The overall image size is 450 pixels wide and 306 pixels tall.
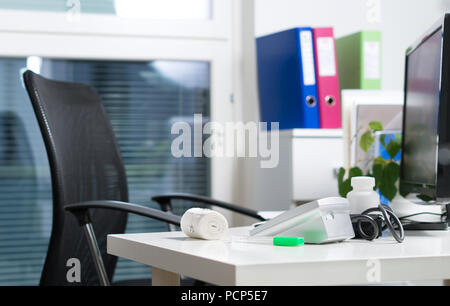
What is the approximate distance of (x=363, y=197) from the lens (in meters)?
1.19

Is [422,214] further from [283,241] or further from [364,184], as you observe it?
[283,241]

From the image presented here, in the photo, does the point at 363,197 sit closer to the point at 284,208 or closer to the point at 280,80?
the point at 284,208

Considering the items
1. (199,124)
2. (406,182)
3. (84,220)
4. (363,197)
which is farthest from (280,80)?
(363,197)

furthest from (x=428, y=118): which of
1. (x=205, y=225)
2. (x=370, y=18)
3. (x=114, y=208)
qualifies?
(x=370, y=18)

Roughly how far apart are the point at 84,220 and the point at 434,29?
0.89m

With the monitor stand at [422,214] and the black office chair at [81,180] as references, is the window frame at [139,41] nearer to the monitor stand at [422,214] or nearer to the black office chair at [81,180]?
the black office chair at [81,180]

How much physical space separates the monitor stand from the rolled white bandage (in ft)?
1.25

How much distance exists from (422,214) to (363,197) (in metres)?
0.27

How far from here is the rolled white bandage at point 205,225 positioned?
41.4 inches

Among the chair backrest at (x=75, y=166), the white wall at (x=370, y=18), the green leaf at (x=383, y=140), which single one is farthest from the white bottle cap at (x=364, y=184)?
the white wall at (x=370, y=18)

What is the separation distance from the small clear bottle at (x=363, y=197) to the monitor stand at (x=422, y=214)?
0.31ft

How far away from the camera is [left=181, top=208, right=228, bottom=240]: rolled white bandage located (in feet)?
3.45

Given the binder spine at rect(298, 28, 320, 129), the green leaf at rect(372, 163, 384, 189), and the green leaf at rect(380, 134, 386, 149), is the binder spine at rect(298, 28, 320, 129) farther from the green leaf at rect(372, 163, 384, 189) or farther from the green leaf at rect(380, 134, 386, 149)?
the green leaf at rect(372, 163, 384, 189)

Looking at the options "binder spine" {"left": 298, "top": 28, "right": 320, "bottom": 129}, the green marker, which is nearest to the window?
"binder spine" {"left": 298, "top": 28, "right": 320, "bottom": 129}
